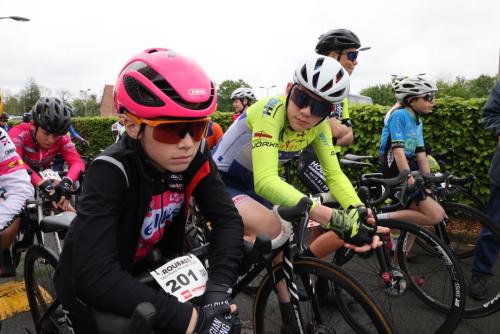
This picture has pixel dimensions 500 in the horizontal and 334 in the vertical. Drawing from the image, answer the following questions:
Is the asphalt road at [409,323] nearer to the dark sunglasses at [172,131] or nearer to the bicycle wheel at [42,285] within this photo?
the bicycle wheel at [42,285]

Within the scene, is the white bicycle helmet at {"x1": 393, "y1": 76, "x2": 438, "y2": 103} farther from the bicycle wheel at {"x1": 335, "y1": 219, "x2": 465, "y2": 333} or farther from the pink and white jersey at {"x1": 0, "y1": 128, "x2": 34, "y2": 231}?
the pink and white jersey at {"x1": 0, "y1": 128, "x2": 34, "y2": 231}

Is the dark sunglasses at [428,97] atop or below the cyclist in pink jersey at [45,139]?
atop

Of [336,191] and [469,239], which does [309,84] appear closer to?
[336,191]

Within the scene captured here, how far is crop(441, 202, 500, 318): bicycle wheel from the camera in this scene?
307 cm

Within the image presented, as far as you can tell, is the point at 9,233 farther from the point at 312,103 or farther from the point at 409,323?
the point at 409,323

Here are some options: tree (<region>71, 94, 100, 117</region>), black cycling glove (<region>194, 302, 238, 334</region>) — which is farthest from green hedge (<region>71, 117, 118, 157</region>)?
tree (<region>71, 94, 100, 117</region>)

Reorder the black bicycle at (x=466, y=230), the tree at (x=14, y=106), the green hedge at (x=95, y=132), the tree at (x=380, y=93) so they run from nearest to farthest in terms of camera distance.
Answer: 1. the black bicycle at (x=466, y=230)
2. the green hedge at (x=95, y=132)
3. the tree at (x=380, y=93)
4. the tree at (x=14, y=106)

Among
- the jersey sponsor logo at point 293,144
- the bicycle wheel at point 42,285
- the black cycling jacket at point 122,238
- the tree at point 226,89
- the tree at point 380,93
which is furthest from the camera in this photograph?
the tree at point 226,89

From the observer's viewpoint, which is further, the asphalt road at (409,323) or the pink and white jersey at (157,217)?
the asphalt road at (409,323)

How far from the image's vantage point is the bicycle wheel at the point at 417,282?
2.77m

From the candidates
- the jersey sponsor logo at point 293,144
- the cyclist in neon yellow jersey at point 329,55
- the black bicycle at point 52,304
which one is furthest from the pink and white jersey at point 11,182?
the cyclist in neon yellow jersey at point 329,55

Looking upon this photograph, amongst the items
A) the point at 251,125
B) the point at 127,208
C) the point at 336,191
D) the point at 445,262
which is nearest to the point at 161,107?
the point at 127,208

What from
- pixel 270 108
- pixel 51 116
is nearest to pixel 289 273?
pixel 270 108

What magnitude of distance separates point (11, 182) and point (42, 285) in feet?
2.78
